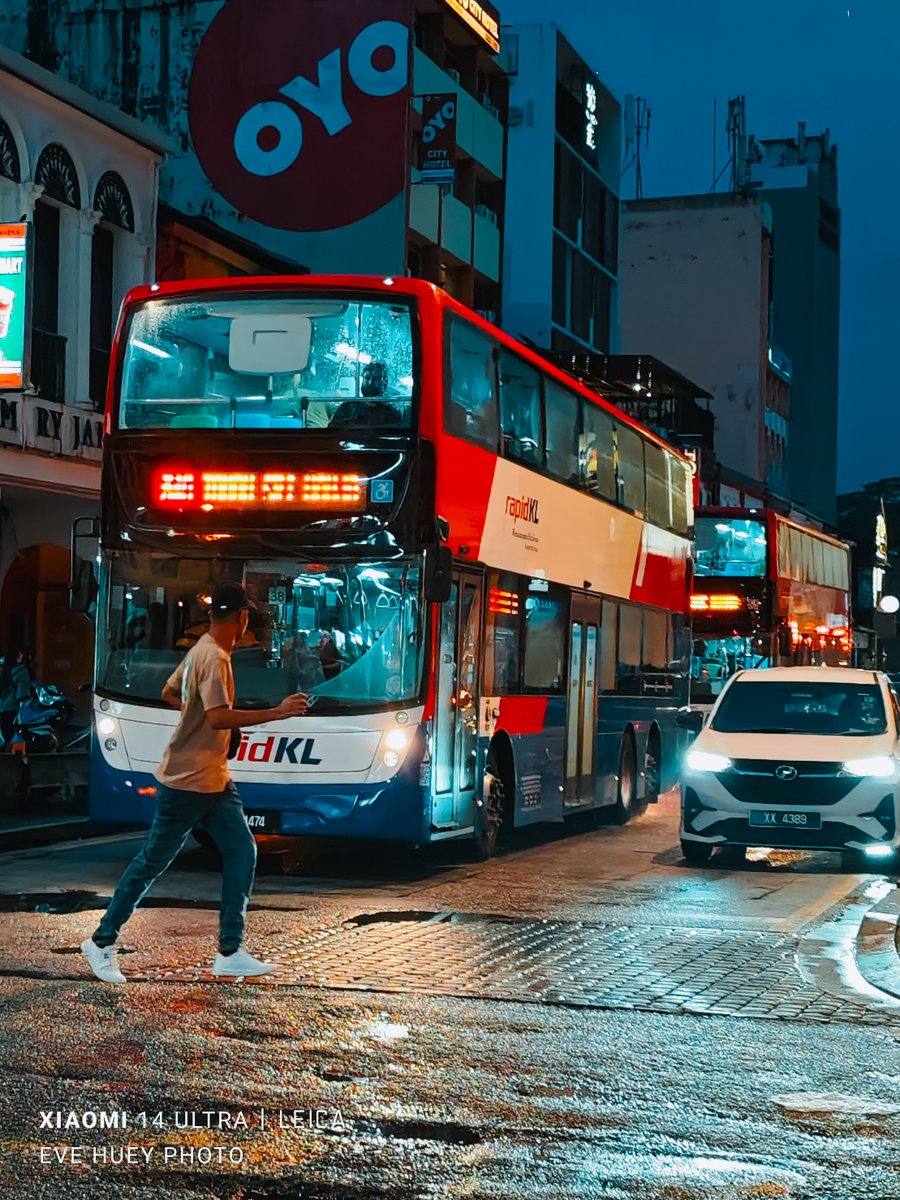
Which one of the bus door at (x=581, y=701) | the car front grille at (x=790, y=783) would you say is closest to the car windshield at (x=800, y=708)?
the car front grille at (x=790, y=783)

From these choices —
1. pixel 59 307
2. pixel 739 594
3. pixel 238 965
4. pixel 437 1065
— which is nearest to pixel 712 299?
pixel 739 594

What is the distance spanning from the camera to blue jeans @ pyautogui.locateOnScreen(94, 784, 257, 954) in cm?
948

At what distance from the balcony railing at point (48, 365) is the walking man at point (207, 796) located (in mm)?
16638

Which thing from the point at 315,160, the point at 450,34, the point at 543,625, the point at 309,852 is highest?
the point at 450,34

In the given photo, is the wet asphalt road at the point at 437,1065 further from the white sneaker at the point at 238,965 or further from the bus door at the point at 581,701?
the bus door at the point at 581,701

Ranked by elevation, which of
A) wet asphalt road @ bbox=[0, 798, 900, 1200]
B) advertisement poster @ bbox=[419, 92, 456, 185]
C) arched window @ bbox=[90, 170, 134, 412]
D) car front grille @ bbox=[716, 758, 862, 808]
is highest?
advertisement poster @ bbox=[419, 92, 456, 185]

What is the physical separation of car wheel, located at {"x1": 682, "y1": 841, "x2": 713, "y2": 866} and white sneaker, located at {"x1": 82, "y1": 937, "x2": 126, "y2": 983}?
8.04 meters

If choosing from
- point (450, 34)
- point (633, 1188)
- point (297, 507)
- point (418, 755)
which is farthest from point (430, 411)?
point (450, 34)

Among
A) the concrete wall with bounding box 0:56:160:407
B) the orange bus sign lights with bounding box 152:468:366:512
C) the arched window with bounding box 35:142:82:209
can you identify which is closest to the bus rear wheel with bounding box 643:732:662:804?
the concrete wall with bounding box 0:56:160:407

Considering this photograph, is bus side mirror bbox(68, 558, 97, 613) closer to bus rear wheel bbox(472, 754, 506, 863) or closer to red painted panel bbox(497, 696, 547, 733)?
bus rear wheel bbox(472, 754, 506, 863)

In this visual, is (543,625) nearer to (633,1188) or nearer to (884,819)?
(884,819)

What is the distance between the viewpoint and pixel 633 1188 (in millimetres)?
5734

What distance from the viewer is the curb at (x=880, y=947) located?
10.2m

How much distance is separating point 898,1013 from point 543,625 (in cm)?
935
